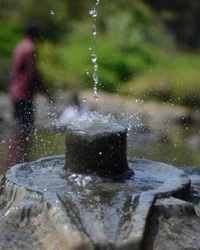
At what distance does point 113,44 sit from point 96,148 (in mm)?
15483

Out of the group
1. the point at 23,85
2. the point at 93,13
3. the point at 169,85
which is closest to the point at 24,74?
the point at 23,85

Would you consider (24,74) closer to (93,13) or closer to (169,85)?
(169,85)

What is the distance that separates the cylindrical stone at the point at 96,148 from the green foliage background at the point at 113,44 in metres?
13.1

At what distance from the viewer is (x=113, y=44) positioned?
63.6 feet

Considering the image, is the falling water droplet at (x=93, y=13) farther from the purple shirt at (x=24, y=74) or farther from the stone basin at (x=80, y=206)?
the stone basin at (x=80, y=206)

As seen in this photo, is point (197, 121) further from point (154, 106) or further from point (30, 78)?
point (30, 78)

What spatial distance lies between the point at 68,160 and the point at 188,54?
1621 cm

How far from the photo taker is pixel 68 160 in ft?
13.7

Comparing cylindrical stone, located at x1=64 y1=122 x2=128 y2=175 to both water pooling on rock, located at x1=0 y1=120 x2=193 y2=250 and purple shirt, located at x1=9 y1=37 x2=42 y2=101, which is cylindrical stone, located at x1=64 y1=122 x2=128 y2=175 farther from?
purple shirt, located at x1=9 y1=37 x2=42 y2=101

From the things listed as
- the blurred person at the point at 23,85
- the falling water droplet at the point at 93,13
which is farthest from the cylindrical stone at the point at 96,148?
the falling water droplet at the point at 93,13

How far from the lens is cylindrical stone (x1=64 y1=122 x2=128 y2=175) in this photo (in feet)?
13.3

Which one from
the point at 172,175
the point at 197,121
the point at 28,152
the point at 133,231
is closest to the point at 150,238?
the point at 133,231

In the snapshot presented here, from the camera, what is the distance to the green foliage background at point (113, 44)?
1788cm

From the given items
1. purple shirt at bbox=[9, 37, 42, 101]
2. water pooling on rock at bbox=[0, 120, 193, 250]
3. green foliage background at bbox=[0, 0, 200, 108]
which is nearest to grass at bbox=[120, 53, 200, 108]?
green foliage background at bbox=[0, 0, 200, 108]
